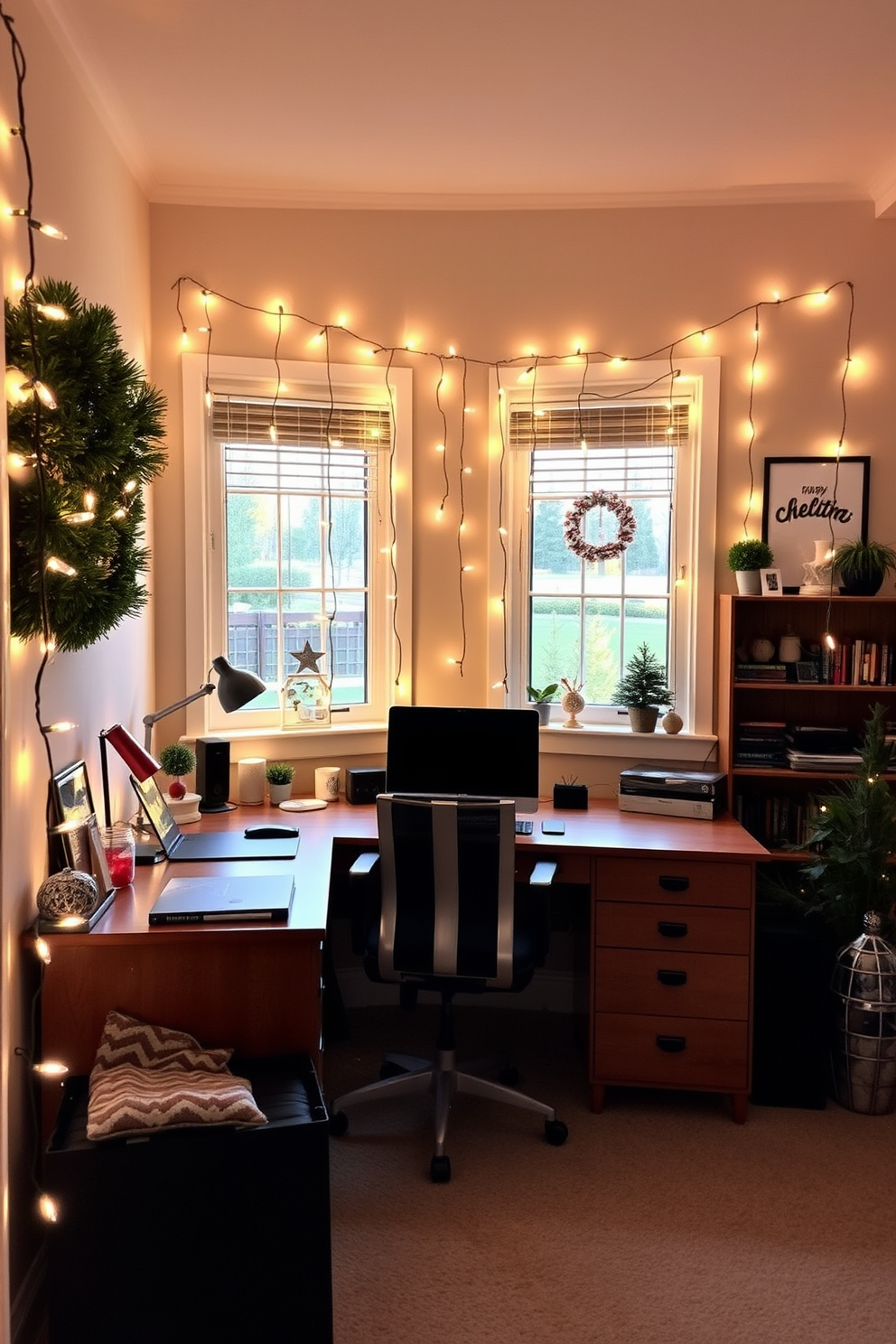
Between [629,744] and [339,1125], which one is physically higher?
[629,744]

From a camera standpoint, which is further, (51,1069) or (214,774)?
(214,774)

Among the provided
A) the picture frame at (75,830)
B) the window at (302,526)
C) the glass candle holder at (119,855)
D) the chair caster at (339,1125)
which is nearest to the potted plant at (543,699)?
the window at (302,526)

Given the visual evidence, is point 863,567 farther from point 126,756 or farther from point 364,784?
point 126,756

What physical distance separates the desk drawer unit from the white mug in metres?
1.06

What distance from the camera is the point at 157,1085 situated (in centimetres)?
212

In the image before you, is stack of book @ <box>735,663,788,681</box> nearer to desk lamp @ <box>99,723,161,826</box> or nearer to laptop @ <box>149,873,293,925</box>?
laptop @ <box>149,873,293,925</box>

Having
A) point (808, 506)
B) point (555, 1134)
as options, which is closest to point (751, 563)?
point (808, 506)

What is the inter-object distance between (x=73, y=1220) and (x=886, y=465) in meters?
3.32

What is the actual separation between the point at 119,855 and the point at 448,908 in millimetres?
879

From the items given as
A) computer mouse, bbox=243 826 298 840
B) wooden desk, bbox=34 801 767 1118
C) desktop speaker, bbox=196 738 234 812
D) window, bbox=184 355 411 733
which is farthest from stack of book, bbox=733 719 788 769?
desktop speaker, bbox=196 738 234 812

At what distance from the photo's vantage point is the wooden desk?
2.30m

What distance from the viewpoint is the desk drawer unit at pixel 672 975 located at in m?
3.12

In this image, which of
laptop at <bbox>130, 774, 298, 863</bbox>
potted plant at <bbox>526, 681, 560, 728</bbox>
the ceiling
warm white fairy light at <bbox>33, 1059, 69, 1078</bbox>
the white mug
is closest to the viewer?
warm white fairy light at <bbox>33, 1059, 69, 1078</bbox>

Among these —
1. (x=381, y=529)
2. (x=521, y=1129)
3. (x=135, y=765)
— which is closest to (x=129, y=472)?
(x=135, y=765)
